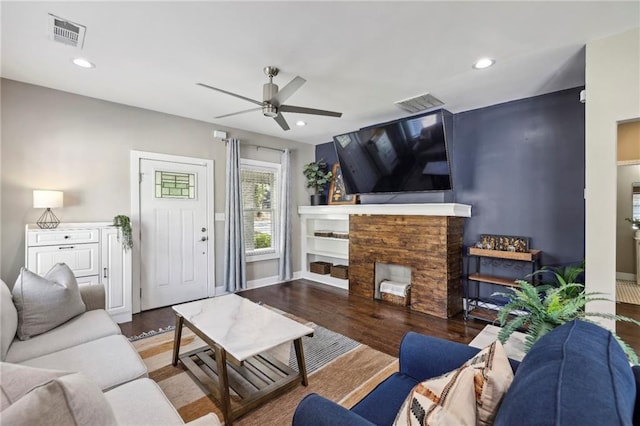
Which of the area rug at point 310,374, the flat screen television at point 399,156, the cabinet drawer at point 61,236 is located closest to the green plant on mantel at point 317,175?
the flat screen television at point 399,156

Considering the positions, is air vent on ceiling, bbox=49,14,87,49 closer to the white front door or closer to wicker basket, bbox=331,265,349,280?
the white front door

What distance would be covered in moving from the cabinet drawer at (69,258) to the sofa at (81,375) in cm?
86

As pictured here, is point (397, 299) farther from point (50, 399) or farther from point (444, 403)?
point (50, 399)

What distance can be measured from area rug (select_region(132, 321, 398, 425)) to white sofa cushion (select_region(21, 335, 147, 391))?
530 mm

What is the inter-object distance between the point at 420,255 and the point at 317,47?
8.92 feet

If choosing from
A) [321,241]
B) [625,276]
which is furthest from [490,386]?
[321,241]

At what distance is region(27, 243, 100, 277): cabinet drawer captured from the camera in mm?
2881

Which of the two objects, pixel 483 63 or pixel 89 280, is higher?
pixel 483 63

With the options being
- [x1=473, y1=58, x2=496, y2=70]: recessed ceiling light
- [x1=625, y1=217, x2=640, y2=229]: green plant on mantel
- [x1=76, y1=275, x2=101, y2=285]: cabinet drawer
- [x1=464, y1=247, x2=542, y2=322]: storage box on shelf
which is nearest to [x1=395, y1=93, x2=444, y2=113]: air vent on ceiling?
[x1=473, y1=58, x2=496, y2=70]: recessed ceiling light

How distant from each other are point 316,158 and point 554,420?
218 inches

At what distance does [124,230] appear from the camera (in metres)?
3.42

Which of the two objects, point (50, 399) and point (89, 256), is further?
point (89, 256)

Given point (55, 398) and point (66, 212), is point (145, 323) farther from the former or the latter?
point (55, 398)

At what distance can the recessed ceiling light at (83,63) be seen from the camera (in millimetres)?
2592
